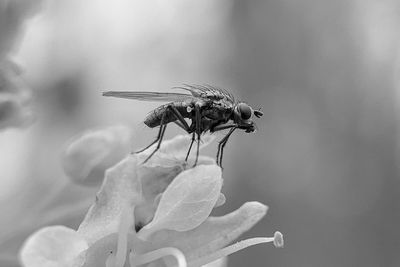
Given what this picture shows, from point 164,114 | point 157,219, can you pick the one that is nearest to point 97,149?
point 164,114

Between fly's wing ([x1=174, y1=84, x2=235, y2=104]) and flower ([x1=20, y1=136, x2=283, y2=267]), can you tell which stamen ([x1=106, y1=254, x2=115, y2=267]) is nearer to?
flower ([x1=20, y1=136, x2=283, y2=267])

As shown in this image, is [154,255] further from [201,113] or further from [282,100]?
[282,100]

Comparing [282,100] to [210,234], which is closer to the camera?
[210,234]

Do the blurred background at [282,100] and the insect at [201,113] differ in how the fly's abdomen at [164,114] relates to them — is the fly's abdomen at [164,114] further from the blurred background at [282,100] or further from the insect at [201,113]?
the blurred background at [282,100]

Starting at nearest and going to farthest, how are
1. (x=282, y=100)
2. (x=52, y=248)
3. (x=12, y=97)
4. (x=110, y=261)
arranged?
(x=52, y=248), (x=110, y=261), (x=12, y=97), (x=282, y=100)

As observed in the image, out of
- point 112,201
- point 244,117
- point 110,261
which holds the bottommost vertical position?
point 110,261

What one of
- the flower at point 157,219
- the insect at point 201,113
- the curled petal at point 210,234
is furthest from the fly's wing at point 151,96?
the curled petal at point 210,234

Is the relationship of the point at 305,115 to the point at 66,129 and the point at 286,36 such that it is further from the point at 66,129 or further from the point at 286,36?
the point at 66,129

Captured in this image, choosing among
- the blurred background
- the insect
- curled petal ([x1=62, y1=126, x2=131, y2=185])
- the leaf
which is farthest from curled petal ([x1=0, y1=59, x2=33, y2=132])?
the blurred background
